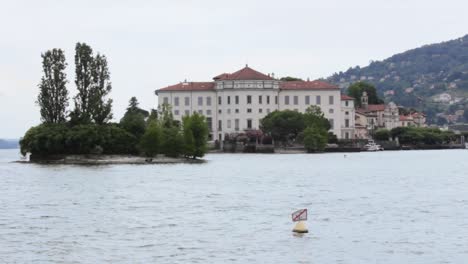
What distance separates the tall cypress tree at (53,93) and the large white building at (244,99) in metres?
56.3

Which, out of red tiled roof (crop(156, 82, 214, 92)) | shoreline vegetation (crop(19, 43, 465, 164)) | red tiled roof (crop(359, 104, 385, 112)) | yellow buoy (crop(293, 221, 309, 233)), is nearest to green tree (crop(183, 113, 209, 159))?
shoreline vegetation (crop(19, 43, 465, 164))

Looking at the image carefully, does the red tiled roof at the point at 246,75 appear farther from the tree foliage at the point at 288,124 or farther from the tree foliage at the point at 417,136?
the tree foliage at the point at 417,136

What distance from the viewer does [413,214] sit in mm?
34312

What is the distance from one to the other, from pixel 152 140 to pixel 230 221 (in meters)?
53.3

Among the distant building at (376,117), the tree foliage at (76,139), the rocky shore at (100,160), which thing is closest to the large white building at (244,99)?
the distant building at (376,117)

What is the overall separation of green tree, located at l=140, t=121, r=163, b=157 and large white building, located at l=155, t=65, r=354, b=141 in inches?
2126

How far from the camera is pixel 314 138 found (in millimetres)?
123312

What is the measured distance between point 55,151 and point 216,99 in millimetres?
59484

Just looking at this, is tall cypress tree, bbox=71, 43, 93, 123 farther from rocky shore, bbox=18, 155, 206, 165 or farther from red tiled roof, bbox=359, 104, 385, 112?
red tiled roof, bbox=359, 104, 385, 112

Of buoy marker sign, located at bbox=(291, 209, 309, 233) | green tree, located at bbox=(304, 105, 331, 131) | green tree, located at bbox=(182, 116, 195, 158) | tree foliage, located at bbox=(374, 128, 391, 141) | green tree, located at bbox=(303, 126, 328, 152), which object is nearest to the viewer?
buoy marker sign, located at bbox=(291, 209, 309, 233)

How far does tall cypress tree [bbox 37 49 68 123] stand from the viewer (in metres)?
83.4

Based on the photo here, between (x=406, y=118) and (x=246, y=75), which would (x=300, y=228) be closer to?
(x=246, y=75)

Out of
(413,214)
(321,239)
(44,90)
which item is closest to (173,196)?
(413,214)

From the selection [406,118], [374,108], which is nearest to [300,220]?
[374,108]
